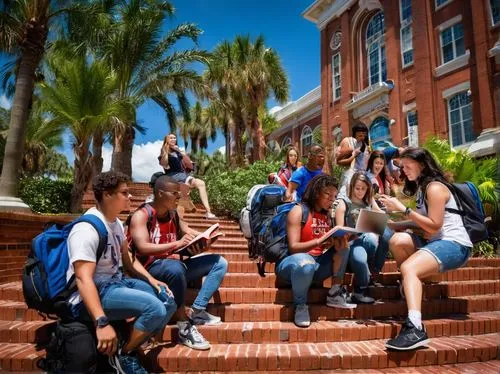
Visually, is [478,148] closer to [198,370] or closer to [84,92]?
[84,92]

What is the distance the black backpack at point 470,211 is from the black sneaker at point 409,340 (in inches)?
43.2

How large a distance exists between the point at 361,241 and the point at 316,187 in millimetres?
849

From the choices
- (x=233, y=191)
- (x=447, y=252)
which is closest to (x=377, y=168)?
(x=447, y=252)

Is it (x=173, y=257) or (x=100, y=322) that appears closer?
(x=100, y=322)

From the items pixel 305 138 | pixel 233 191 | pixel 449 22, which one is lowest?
pixel 233 191

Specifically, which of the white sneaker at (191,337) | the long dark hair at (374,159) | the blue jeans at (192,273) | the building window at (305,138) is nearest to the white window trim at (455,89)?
the building window at (305,138)

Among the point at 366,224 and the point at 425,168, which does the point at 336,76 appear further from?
the point at 366,224

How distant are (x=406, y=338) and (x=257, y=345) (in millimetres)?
1290

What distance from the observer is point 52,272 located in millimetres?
2693

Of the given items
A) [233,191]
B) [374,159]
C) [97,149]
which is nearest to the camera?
[374,159]

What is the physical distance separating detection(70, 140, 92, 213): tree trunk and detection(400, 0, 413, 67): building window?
15113 mm

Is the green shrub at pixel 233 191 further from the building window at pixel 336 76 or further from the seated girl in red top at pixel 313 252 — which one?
the building window at pixel 336 76

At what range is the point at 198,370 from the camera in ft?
10.4

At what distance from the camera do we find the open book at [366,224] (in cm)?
359
